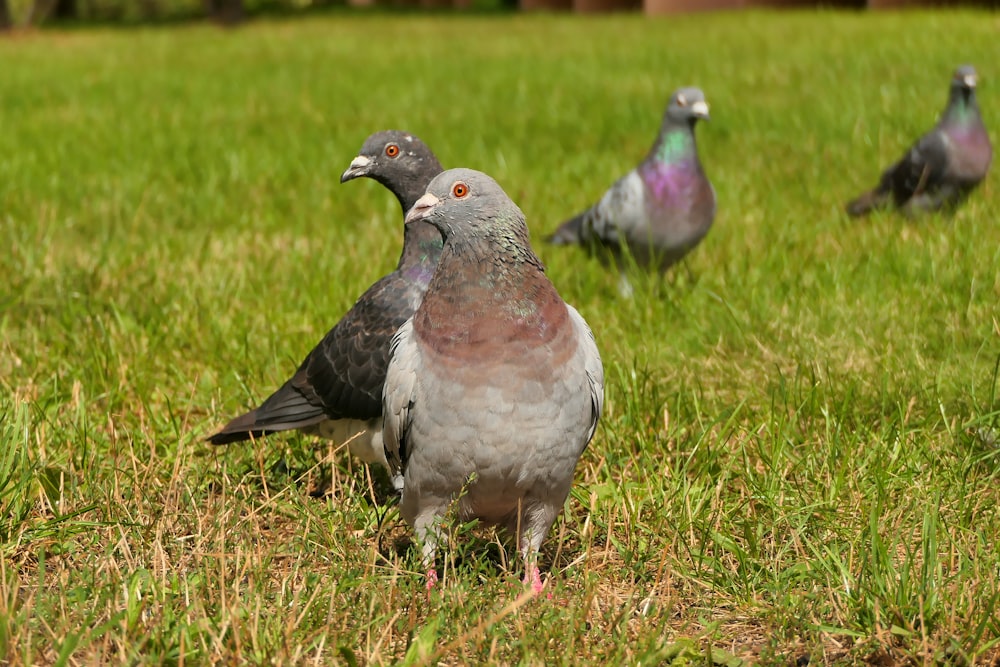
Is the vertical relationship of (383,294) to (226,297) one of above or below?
above

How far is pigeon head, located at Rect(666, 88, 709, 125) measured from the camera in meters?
5.62

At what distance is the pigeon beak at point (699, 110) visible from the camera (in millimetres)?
5586

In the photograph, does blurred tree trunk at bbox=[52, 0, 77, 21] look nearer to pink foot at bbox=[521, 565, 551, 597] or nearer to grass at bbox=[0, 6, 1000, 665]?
grass at bbox=[0, 6, 1000, 665]

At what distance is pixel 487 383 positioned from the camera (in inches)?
108

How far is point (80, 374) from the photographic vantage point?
4328 mm

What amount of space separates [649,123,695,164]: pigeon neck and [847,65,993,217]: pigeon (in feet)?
4.56

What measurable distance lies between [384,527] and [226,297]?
2225 millimetres

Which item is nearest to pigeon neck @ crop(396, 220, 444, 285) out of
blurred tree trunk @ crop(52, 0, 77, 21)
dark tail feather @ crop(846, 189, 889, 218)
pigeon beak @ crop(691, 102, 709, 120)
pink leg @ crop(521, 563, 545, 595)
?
pink leg @ crop(521, 563, 545, 595)

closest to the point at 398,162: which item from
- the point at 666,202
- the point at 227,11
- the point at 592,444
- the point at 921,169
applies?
the point at 592,444

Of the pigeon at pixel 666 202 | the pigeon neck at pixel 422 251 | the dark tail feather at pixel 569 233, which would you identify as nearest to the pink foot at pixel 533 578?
the pigeon neck at pixel 422 251

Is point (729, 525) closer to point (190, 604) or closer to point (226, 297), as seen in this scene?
point (190, 604)

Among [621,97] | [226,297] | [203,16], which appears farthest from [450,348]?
[203,16]

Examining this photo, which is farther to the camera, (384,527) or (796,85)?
(796,85)

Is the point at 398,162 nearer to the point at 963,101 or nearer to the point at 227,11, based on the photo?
the point at 963,101
